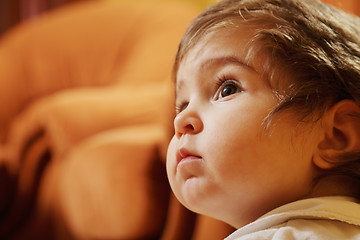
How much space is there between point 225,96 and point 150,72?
4.56 feet

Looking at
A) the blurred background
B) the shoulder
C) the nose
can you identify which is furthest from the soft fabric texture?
the blurred background

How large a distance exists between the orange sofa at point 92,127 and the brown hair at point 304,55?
20 cm

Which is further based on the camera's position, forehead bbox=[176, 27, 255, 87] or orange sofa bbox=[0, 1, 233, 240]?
orange sofa bbox=[0, 1, 233, 240]

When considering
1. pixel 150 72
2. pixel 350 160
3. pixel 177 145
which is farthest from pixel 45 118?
pixel 350 160

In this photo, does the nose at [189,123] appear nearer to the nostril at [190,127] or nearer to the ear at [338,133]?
the nostril at [190,127]

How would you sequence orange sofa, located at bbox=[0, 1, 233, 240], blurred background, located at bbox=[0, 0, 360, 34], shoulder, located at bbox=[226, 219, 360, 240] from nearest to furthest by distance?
shoulder, located at bbox=[226, 219, 360, 240], orange sofa, located at bbox=[0, 1, 233, 240], blurred background, located at bbox=[0, 0, 360, 34]

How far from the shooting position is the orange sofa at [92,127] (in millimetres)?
929

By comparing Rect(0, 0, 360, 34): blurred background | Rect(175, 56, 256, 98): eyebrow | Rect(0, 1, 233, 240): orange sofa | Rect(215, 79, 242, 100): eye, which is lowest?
Rect(0, 0, 360, 34): blurred background

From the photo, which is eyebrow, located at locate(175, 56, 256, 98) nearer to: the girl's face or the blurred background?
the girl's face

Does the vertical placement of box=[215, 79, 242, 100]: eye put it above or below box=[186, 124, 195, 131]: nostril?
above

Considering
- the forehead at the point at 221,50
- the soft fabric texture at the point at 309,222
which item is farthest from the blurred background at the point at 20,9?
the soft fabric texture at the point at 309,222

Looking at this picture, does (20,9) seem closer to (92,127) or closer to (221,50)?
(92,127)

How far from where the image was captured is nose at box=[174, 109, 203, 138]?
1.67 feet

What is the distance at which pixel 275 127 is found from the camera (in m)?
0.48
